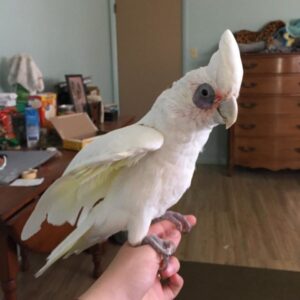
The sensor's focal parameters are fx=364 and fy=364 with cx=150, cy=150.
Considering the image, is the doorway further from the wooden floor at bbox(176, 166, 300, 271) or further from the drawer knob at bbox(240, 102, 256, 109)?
the wooden floor at bbox(176, 166, 300, 271)

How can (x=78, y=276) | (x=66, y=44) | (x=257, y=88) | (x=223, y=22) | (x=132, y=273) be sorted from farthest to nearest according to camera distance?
(x=223, y=22), (x=257, y=88), (x=66, y=44), (x=78, y=276), (x=132, y=273)

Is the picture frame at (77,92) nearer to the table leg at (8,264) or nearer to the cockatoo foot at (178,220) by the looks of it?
the table leg at (8,264)

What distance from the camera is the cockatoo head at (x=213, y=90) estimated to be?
0.63m

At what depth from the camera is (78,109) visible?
7.20 feet

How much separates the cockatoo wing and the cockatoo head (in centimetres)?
7

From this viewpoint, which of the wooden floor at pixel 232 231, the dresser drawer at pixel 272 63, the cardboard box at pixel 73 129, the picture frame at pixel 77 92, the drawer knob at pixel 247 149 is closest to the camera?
the cardboard box at pixel 73 129

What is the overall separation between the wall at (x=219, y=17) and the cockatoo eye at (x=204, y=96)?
3300 millimetres

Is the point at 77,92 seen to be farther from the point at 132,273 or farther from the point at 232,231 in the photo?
the point at 132,273

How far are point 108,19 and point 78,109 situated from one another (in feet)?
6.33

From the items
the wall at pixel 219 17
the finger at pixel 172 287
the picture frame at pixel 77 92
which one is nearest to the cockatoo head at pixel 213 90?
the finger at pixel 172 287

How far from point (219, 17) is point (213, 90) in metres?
3.36

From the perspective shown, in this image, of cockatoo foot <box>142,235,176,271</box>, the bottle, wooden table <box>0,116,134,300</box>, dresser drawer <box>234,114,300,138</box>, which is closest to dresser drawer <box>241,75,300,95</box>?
dresser drawer <box>234,114,300,138</box>

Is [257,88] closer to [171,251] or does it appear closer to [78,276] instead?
[78,276]

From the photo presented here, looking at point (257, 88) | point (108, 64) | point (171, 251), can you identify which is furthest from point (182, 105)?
point (108, 64)
